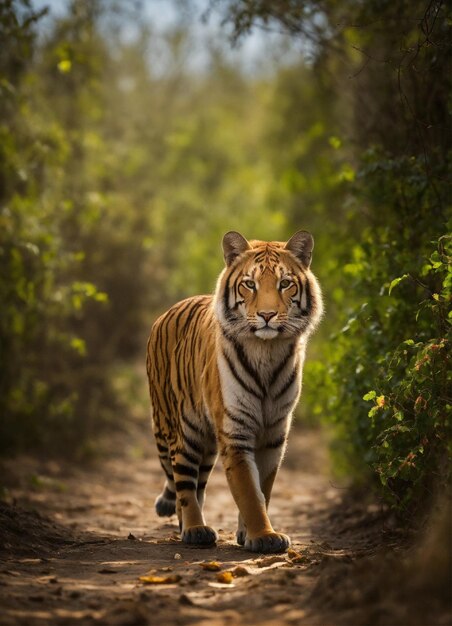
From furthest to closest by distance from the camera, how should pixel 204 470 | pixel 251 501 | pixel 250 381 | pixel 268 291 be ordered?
pixel 204 470, pixel 250 381, pixel 268 291, pixel 251 501

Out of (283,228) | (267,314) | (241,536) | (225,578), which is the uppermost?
(283,228)

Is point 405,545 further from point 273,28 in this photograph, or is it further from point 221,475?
point 221,475

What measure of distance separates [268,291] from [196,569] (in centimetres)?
178

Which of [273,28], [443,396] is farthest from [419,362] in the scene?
[273,28]

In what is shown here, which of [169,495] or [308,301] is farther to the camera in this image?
[169,495]

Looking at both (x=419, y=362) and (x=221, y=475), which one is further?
(x=221, y=475)

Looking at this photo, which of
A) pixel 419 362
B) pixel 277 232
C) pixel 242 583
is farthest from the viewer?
pixel 277 232

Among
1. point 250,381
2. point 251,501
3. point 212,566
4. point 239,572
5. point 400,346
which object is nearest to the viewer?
point 239,572

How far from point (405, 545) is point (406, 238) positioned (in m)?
2.38

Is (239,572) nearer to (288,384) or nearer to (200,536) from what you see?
(200,536)

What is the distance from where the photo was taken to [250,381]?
593 cm

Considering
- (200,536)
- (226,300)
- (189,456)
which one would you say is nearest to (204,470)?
(189,456)

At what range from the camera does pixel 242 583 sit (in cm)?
464

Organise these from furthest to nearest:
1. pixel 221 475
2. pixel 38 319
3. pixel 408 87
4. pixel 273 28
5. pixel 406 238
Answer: pixel 221 475, pixel 38 319, pixel 273 28, pixel 408 87, pixel 406 238
